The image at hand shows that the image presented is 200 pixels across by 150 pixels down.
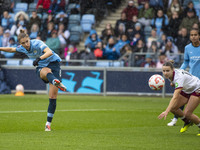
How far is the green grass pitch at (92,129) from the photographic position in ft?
27.9

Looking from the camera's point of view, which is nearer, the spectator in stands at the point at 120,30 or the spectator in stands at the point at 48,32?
the spectator in stands at the point at 120,30

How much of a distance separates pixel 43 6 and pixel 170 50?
980 cm

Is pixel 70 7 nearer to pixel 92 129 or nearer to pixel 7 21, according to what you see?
pixel 7 21

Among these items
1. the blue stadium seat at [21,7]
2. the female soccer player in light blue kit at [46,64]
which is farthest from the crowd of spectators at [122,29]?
the female soccer player in light blue kit at [46,64]

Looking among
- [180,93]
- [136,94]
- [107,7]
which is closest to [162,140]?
[180,93]

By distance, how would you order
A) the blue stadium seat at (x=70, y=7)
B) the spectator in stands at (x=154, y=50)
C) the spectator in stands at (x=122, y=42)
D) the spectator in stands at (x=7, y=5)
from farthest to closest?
the spectator in stands at (x=7, y=5), the blue stadium seat at (x=70, y=7), the spectator in stands at (x=122, y=42), the spectator in stands at (x=154, y=50)

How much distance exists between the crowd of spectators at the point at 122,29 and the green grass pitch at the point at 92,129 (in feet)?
19.8

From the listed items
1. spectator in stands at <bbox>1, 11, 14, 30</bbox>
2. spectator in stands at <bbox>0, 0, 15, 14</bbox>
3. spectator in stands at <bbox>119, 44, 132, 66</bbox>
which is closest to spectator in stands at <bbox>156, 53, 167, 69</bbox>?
spectator in stands at <bbox>119, 44, 132, 66</bbox>

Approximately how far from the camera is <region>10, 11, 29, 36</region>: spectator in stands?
2845cm

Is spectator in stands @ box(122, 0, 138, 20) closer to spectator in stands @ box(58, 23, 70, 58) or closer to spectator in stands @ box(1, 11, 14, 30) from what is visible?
spectator in stands @ box(58, 23, 70, 58)

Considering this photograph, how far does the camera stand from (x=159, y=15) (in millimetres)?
24938

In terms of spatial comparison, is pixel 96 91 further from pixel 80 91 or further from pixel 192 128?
pixel 192 128

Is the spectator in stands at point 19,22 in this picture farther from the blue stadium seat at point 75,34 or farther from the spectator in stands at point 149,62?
the spectator in stands at point 149,62

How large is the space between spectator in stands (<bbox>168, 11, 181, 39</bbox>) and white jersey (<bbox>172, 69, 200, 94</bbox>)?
569 inches
